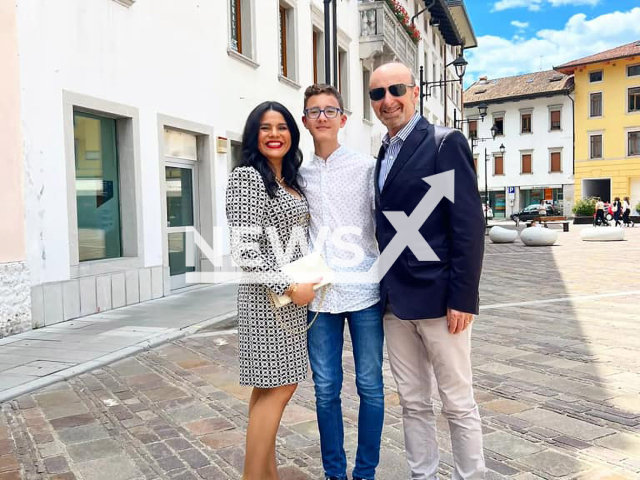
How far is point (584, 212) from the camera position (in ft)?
132

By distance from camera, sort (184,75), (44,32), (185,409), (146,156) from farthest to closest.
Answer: (184,75) < (146,156) < (44,32) < (185,409)

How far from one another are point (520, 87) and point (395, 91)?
54.6 m

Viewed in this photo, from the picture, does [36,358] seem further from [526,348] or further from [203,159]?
[203,159]

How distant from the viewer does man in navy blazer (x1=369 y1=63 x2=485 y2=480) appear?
2.58m

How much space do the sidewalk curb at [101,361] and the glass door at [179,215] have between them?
3136 mm

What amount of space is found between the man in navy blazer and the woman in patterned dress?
41 centimetres

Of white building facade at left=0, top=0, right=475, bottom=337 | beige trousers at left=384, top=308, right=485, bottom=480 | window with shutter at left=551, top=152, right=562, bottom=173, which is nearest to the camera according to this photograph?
beige trousers at left=384, top=308, right=485, bottom=480

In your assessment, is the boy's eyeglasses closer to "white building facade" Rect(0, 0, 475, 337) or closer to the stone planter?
"white building facade" Rect(0, 0, 475, 337)

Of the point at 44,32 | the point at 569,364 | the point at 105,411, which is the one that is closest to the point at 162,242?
the point at 44,32

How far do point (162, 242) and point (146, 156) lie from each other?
4.47 ft

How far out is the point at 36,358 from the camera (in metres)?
5.75

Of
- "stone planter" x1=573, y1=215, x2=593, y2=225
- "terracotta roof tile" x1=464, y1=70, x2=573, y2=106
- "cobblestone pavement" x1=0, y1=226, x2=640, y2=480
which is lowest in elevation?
"cobblestone pavement" x1=0, y1=226, x2=640, y2=480

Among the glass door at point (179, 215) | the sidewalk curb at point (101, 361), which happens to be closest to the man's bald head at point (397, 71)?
the sidewalk curb at point (101, 361)

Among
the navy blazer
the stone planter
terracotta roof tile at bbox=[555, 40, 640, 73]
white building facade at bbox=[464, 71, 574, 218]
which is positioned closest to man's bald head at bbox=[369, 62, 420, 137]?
the navy blazer
